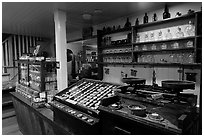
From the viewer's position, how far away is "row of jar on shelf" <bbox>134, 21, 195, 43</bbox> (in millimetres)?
2742

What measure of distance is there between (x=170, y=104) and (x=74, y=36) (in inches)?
196

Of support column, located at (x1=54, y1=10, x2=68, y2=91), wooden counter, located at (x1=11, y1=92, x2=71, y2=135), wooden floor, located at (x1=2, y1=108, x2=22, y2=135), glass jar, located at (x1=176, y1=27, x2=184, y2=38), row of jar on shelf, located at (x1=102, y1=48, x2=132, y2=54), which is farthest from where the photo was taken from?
row of jar on shelf, located at (x1=102, y1=48, x2=132, y2=54)

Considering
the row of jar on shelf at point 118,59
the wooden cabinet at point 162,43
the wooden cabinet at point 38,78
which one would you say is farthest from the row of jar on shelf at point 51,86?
the row of jar on shelf at point 118,59

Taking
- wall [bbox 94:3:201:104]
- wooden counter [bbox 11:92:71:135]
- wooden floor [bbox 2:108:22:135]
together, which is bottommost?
wooden floor [bbox 2:108:22:135]

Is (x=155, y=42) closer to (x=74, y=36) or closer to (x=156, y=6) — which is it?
(x=156, y=6)

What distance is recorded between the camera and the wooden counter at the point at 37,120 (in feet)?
5.99

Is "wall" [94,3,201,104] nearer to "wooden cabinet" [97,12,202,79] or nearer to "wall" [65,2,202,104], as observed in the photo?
"wall" [65,2,202,104]

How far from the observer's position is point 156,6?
3.05m

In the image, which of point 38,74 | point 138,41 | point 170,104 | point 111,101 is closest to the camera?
point 170,104

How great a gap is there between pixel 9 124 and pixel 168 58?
4057mm

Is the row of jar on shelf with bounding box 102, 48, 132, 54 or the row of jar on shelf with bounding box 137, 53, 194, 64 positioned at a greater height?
the row of jar on shelf with bounding box 102, 48, 132, 54

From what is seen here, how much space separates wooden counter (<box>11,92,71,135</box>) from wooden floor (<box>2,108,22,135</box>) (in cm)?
45

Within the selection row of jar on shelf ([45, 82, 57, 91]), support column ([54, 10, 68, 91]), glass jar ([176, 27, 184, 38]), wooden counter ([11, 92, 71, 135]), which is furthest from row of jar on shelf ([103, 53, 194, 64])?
wooden counter ([11, 92, 71, 135])

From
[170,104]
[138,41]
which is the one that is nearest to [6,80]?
[138,41]
